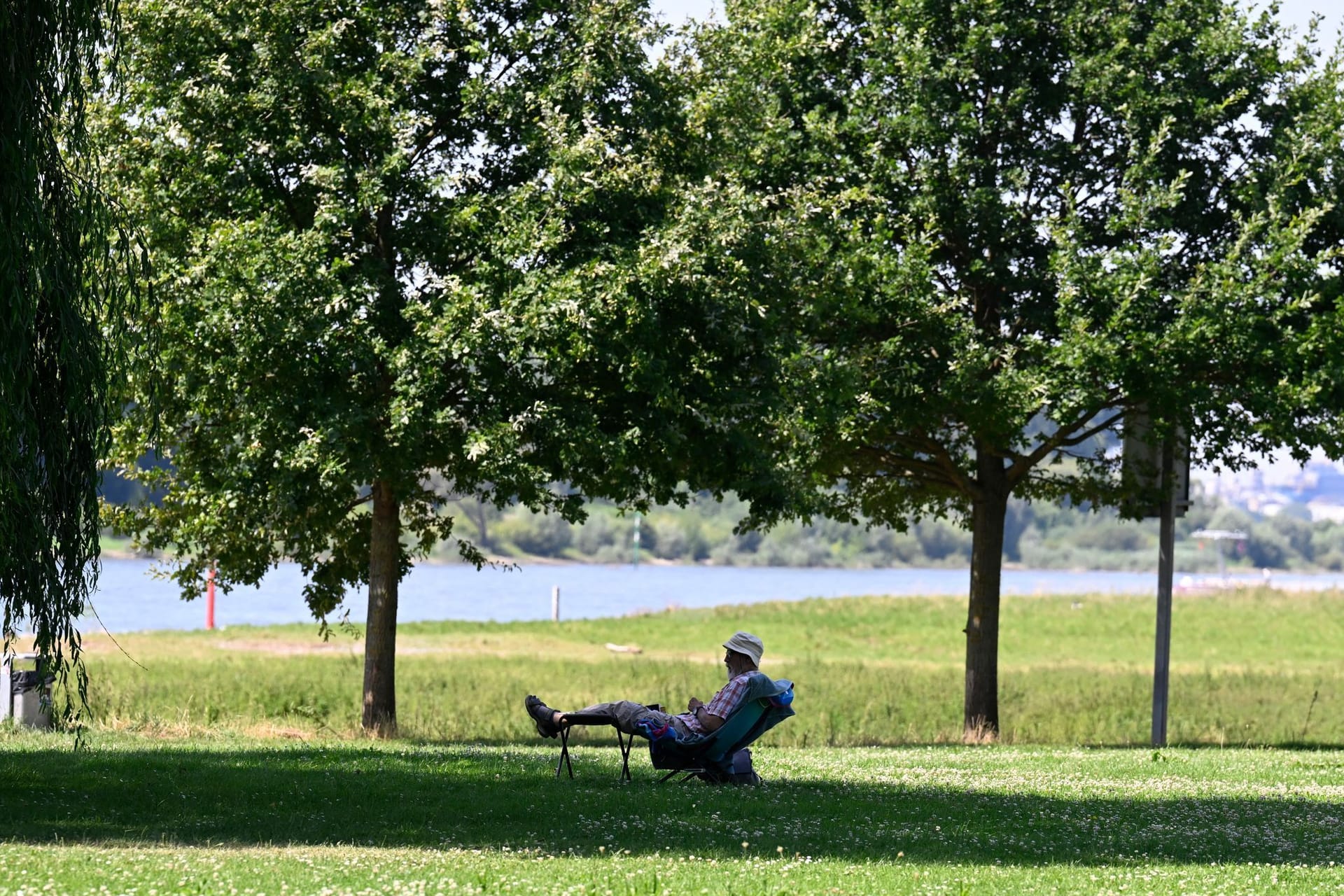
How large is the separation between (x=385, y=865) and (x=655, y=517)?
183799mm

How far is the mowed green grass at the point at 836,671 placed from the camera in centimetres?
2048

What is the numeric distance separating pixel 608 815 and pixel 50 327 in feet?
14.6

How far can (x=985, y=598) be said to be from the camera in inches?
754

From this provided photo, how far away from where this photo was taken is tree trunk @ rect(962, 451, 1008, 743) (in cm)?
1909

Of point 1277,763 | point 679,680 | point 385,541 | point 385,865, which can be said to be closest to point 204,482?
point 385,541

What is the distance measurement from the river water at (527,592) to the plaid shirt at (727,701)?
9107mm

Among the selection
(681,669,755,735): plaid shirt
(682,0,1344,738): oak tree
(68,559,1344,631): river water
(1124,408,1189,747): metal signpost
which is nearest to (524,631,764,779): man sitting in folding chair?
(681,669,755,735): plaid shirt

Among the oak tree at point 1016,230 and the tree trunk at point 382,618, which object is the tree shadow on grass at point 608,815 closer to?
the tree trunk at point 382,618

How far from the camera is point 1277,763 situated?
14273 millimetres

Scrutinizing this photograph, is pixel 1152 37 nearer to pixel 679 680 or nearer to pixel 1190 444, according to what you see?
pixel 1190 444

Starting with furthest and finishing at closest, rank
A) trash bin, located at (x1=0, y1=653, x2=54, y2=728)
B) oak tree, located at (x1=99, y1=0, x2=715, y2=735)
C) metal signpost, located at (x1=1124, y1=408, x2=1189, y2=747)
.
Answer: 1. metal signpost, located at (x1=1124, y1=408, x2=1189, y2=747)
2. trash bin, located at (x1=0, y1=653, x2=54, y2=728)
3. oak tree, located at (x1=99, y1=0, x2=715, y2=735)

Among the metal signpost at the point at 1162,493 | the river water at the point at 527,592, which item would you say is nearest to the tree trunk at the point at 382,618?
the river water at the point at 527,592

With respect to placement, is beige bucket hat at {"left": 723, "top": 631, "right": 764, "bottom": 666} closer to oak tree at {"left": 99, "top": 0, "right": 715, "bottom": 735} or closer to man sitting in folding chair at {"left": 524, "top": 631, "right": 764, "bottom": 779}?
man sitting in folding chair at {"left": 524, "top": 631, "right": 764, "bottom": 779}

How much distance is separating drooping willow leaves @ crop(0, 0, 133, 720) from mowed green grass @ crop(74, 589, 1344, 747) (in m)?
6.40
